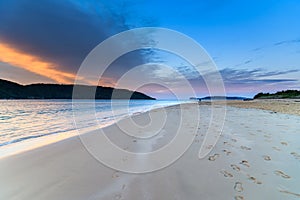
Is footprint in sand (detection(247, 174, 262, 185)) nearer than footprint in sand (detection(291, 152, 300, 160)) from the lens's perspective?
Yes

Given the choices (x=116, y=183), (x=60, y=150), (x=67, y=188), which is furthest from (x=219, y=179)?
(x=60, y=150)

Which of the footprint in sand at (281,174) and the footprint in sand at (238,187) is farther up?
the footprint in sand at (281,174)

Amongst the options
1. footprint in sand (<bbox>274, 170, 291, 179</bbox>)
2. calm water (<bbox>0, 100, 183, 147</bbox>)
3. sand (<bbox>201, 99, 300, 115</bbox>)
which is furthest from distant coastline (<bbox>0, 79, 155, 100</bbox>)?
footprint in sand (<bbox>274, 170, 291, 179</bbox>)

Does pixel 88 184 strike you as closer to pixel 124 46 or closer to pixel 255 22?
pixel 124 46

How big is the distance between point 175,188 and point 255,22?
705 inches

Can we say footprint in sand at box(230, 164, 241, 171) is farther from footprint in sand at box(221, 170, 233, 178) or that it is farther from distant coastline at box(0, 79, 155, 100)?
distant coastline at box(0, 79, 155, 100)

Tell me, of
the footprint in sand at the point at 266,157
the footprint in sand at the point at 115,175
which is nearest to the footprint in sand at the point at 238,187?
the footprint in sand at the point at 266,157

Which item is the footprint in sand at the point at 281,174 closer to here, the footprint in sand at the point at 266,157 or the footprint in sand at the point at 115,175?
the footprint in sand at the point at 266,157

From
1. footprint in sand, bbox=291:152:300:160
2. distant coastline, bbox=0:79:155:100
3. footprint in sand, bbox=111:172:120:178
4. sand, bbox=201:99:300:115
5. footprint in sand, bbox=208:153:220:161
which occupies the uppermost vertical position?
distant coastline, bbox=0:79:155:100

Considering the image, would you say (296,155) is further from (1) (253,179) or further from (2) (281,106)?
(2) (281,106)

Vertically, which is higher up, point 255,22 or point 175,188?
point 255,22

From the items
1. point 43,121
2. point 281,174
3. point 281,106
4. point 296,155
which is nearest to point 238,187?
point 281,174

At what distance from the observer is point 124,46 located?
17.0 metres

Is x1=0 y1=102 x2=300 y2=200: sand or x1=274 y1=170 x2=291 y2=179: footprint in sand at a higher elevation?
x1=274 y1=170 x2=291 y2=179: footprint in sand
